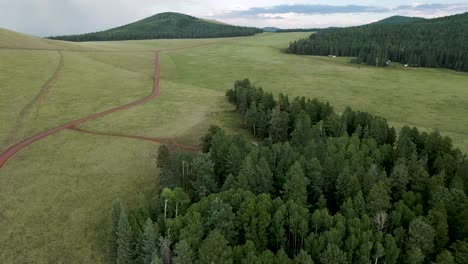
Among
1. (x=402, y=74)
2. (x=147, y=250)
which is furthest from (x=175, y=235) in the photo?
(x=402, y=74)

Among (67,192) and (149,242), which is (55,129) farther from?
(149,242)

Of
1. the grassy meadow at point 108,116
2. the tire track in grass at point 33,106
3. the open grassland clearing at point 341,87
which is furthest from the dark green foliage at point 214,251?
the tire track in grass at point 33,106

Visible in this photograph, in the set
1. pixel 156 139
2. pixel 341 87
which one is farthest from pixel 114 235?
pixel 341 87

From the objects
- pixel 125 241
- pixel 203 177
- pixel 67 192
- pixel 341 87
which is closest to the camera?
pixel 125 241

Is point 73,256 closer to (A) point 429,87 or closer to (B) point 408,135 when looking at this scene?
(B) point 408,135

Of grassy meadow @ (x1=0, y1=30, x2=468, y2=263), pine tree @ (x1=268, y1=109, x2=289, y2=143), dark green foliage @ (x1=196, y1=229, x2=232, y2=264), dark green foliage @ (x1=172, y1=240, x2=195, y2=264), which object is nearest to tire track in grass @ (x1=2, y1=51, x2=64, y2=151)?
grassy meadow @ (x1=0, y1=30, x2=468, y2=263)

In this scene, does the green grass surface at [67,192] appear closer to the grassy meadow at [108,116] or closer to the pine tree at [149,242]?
the grassy meadow at [108,116]
